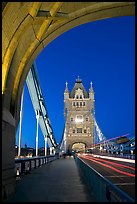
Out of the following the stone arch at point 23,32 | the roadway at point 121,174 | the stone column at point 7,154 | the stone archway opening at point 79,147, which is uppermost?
the stone arch at point 23,32

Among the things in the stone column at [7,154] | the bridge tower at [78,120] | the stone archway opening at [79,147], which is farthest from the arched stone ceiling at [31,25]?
the stone archway opening at [79,147]

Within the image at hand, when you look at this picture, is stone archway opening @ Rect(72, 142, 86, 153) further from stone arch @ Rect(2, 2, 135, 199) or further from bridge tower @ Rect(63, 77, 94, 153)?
stone arch @ Rect(2, 2, 135, 199)

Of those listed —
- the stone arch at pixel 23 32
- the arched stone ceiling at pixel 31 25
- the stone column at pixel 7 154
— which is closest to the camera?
the stone column at pixel 7 154

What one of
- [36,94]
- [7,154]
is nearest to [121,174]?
[7,154]

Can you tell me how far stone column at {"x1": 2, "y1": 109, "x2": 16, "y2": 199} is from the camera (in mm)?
8836

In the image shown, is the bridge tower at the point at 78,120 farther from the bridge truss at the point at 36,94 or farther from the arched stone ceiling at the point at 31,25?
the arched stone ceiling at the point at 31,25

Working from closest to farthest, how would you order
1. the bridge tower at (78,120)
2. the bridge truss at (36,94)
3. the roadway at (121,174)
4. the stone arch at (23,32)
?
1. the stone arch at (23,32)
2. the roadway at (121,174)
3. the bridge truss at (36,94)
4. the bridge tower at (78,120)

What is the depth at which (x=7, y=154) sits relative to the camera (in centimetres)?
930

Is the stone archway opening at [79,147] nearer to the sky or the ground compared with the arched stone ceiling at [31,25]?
nearer to the ground

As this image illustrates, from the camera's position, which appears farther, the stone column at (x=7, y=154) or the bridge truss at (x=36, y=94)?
the bridge truss at (x=36, y=94)

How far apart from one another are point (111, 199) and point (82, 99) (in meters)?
120

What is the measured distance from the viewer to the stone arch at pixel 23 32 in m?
9.02

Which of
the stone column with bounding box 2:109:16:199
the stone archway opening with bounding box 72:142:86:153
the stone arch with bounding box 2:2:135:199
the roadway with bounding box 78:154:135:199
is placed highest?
the stone arch with bounding box 2:2:135:199

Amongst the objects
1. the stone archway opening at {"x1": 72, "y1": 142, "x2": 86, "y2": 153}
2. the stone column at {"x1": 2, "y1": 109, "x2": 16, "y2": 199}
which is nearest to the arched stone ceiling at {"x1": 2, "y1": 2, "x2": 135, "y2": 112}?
the stone column at {"x1": 2, "y1": 109, "x2": 16, "y2": 199}
